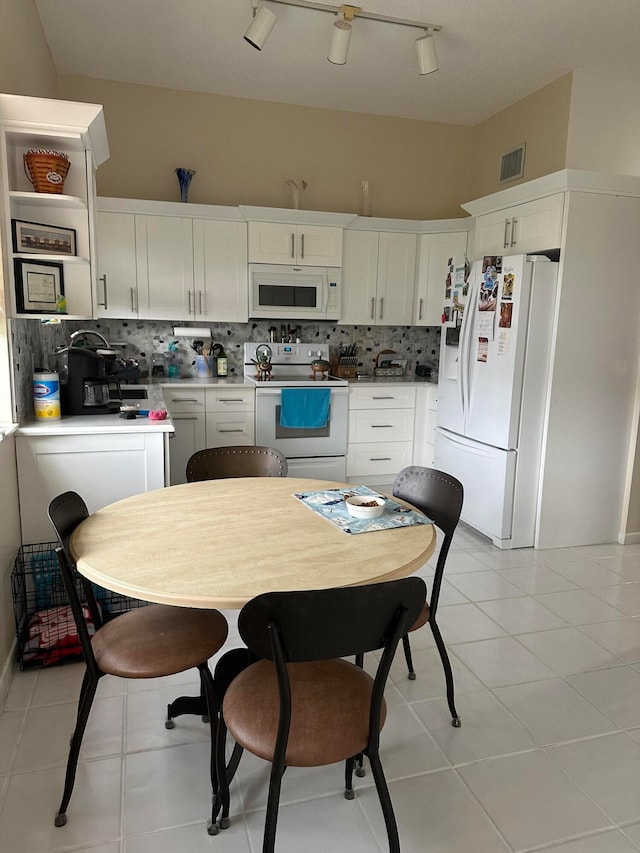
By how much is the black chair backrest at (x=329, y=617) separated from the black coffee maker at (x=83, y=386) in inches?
79.7

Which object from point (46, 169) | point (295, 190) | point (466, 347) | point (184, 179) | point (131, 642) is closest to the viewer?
point (131, 642)

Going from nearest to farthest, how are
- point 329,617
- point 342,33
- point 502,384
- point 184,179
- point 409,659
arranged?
point 329,617 < point 409,659 < point 342,33 < point 502,384 < point 184,179

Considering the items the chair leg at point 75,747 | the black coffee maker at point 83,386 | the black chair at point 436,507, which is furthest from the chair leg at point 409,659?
the black coffee maker at point 83,386

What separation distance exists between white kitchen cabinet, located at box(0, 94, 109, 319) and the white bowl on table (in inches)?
64.1

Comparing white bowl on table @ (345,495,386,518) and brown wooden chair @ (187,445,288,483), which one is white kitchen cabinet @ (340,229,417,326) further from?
white bowl on table @ (345,495,386,518)

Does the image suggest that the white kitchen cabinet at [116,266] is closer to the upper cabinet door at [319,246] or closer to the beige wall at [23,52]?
the beige wall at [23,52]

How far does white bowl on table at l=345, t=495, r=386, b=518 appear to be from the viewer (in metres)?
1.90

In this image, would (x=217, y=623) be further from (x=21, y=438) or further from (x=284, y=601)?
(x=21, y=438)

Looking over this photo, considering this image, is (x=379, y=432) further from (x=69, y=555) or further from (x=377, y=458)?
(x=69, y=555)

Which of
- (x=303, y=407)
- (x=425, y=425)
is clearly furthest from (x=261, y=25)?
(x=425, y=425)

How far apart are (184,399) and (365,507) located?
277 centimetres

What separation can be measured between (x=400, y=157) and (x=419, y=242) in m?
0.83

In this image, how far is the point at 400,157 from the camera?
5.12 meters

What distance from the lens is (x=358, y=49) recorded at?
3.78m
